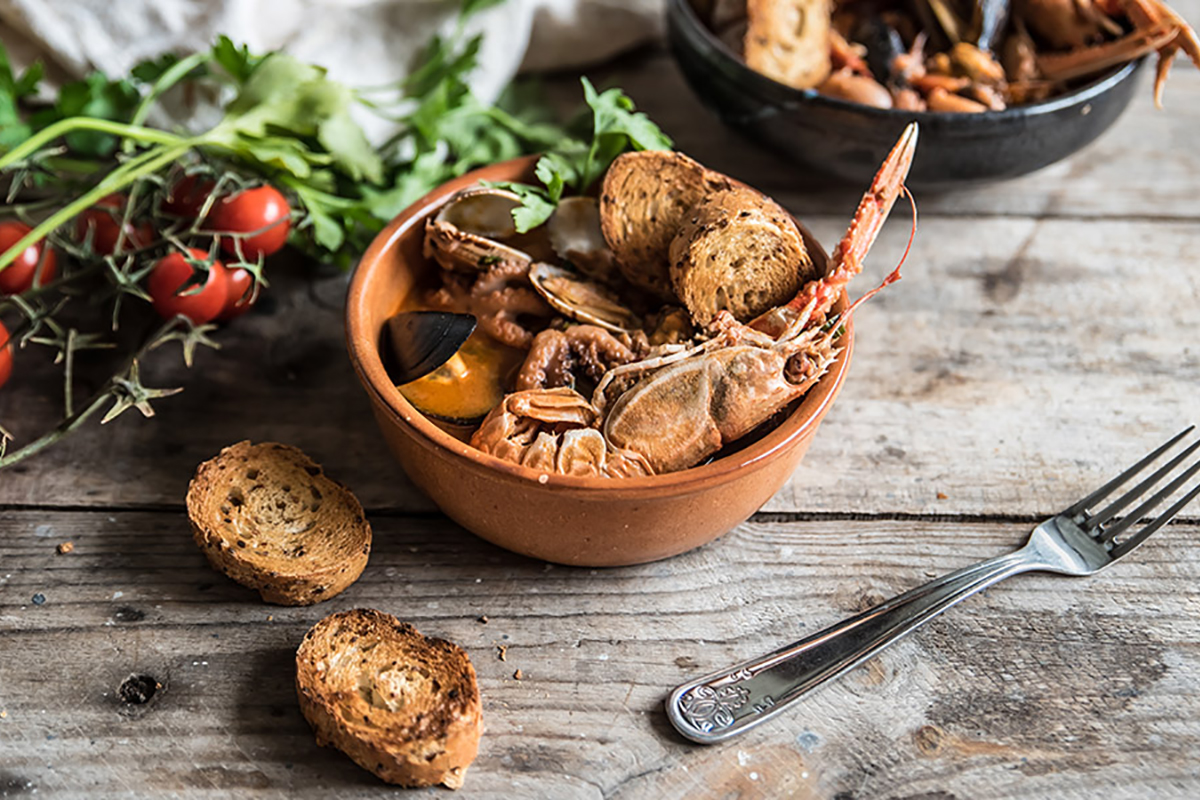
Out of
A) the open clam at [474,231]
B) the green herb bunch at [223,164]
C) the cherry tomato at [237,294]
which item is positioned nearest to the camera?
the open clam at [474,231]

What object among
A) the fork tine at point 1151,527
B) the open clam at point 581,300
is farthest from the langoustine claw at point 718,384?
the fork tine at point 1151,527

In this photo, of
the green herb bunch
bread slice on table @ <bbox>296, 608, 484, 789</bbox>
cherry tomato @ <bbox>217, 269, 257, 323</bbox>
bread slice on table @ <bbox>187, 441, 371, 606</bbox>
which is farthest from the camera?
cherry tomato @ <bbox>217, 269, 257, 323</bbox>

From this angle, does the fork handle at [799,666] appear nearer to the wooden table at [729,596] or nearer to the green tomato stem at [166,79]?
the wooden table at [729,596]

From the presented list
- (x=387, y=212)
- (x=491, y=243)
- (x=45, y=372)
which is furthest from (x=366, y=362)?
(x=45, y=372)

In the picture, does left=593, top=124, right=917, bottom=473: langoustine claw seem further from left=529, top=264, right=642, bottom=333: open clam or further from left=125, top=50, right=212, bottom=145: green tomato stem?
left=125, top=50, right=212, bottom=145: green tomato stem

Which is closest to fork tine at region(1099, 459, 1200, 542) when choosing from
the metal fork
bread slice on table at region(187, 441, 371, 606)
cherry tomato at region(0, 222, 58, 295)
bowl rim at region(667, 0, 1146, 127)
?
the metal fork

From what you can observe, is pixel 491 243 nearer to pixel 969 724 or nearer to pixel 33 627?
pixel 33 627
